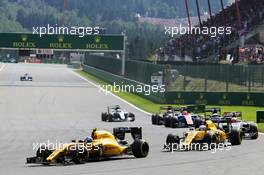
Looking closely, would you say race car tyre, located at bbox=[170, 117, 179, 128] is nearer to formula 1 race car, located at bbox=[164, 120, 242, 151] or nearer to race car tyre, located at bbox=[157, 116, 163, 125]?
race car tyre, located at bbox=[157, 116, 163, 125]

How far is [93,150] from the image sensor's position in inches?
699

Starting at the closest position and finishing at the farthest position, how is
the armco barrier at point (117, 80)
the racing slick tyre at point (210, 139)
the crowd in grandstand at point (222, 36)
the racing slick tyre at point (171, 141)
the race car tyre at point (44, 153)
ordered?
the race car tyre at point (44, 153), the racing slick tyre at point (171, 141), the racing slick tyre at point (210, 139), the armco barrier at point (117, 80), the crowd in grandstand at point (222, 36)

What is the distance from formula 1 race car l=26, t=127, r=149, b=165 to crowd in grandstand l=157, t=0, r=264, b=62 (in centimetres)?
4581

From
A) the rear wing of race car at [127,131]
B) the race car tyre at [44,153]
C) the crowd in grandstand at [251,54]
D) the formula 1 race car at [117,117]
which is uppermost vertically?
the crowd in grandstand at [251,54]

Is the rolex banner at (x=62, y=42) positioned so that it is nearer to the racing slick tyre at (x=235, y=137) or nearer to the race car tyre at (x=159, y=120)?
the race car tyre at (x=159, y=120)

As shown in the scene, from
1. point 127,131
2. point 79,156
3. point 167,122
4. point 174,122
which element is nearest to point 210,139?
point 127,131

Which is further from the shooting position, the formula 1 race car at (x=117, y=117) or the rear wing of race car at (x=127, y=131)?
the formula 1 race car at (x=117, y=117)

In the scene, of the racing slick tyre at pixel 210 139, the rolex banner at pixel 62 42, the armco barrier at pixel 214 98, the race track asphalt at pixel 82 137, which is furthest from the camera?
the rolex banner at pixel 62 42

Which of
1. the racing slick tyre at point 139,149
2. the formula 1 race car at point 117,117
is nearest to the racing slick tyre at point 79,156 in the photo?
the racing slick tyre at point 139,149

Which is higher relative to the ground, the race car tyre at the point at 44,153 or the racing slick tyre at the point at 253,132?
the race car tyre at the point at 44,153

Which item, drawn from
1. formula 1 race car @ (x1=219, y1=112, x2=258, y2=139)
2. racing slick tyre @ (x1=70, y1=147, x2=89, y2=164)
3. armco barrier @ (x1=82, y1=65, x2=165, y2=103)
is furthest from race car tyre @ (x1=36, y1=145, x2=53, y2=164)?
armco barrier @ (x1=82, y1=65, x2=165, y2=103)

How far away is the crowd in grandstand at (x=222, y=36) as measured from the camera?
68.4m

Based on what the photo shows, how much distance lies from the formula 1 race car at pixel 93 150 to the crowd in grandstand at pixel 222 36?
4581cm

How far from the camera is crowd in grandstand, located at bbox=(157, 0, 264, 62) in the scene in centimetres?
6838
